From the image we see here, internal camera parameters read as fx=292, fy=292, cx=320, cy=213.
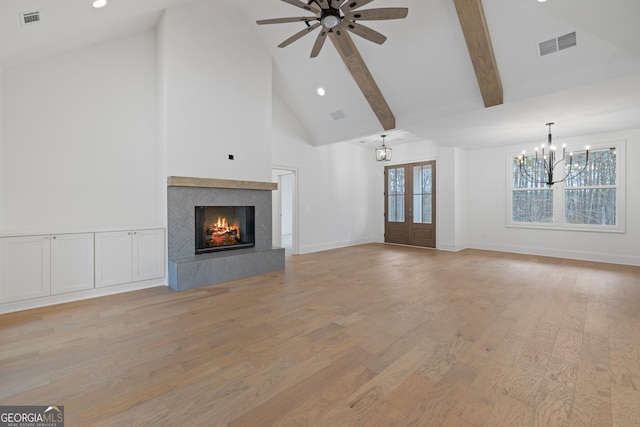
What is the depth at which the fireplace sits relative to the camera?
4.91 metres

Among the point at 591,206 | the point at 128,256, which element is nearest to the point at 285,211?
the point at 128,256

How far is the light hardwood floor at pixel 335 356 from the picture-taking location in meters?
1.75

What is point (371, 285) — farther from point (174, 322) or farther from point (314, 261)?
point (174, 322)

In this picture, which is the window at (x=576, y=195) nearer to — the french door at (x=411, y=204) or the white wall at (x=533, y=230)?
the white wall at (x=533, y=230)

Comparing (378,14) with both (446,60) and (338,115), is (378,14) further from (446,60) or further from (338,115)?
(338,115)

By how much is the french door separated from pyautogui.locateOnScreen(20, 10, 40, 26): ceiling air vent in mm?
7948

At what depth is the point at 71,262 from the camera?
3705mm

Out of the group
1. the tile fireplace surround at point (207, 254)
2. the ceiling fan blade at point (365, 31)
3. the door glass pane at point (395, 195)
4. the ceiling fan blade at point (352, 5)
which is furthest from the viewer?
the door glass pane at point (395, 195)

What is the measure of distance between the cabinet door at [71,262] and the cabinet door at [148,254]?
519mm

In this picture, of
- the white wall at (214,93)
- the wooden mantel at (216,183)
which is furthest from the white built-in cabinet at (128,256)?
the white wall at (214,93)

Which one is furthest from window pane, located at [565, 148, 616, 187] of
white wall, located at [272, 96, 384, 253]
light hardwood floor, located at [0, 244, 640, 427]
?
white wall, located at [272, 96, 384, 253]

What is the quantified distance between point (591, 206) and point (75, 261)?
9.41 metres

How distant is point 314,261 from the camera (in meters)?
6.35

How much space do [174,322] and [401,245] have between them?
6.90 meters
